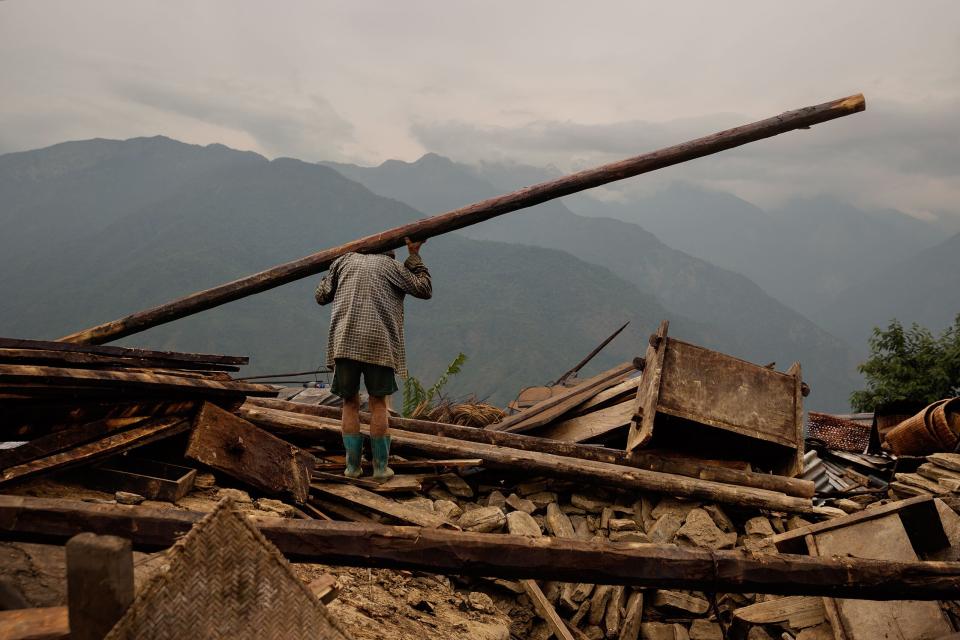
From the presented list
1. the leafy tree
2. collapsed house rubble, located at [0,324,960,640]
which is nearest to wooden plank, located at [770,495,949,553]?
collapsed house rubble, located at [0,324,960,640]

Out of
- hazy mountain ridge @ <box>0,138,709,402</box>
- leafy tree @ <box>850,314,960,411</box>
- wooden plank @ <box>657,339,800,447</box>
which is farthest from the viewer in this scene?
hazy mountain ridge @ <box>0,138,709,402</box>

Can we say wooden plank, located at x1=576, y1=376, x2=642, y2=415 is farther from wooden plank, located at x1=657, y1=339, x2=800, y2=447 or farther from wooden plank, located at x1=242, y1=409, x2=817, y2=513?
wooden plank, located at x1=242, y1=409, x2=817, y2=513

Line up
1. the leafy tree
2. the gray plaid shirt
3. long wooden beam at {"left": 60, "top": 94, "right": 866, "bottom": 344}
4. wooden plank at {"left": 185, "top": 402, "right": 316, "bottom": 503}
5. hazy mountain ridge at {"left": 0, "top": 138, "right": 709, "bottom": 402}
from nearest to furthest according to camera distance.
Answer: wooden plank at {"left": 185, "top": 402, "right": 316, "bottom": 503}, the gray plaid shirt, long wooden beam at {"left": 60, "top": 94, "right": 866, "bottom": 344}, the leafy tree, hazy mountain ridge at {"left": 0, "top": 138, "right": 709, "bottom": 402}

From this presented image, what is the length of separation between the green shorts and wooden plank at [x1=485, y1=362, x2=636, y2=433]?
2.11 meters

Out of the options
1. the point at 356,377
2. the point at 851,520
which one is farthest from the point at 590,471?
the point at 356,377

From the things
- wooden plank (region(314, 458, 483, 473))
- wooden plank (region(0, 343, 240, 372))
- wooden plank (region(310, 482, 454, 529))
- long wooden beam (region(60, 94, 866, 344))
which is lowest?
wooden plank (region(310, 482, 454, 529))

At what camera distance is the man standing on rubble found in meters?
4.88

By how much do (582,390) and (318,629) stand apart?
6.12m

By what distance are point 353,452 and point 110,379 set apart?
1826 millimetres

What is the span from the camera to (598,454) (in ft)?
19.4

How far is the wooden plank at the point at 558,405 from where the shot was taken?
7.04 m

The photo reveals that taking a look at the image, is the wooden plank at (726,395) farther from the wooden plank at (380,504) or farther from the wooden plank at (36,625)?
the wooden plank at (36,625)

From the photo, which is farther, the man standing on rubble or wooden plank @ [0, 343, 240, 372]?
the man standing on rubble

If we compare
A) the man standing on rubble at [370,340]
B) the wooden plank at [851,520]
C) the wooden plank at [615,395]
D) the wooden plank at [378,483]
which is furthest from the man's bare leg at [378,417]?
the wooden plank at [851,520]
